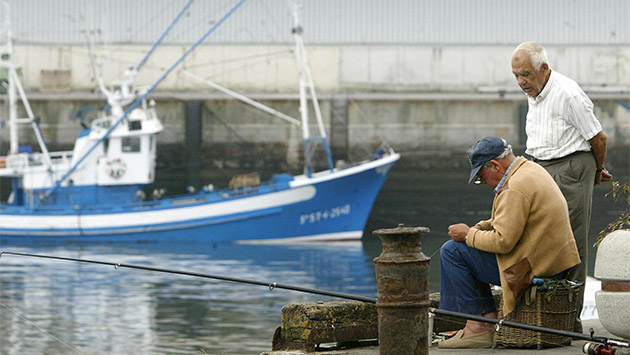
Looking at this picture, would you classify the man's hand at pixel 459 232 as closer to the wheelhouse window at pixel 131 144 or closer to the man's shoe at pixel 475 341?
the man's shoe at pixel 475 341

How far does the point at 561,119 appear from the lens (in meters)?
4.87

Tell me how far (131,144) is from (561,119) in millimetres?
21971

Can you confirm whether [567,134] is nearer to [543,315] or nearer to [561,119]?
[561,119]

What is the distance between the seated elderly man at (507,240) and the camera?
4387 mm

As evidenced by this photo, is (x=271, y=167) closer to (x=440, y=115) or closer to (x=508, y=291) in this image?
(x=440, y=115)

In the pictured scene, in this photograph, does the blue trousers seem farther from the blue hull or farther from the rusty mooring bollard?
the blue hull

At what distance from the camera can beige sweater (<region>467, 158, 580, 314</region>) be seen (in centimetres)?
438

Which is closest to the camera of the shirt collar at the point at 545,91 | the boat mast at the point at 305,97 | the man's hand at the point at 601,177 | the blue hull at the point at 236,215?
the shirt collar at the point at 545,91

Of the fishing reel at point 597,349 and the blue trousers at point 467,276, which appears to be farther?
the blue trousers at point 467,276

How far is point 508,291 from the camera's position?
4445 mm

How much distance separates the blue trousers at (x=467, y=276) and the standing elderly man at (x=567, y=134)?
0.46 m

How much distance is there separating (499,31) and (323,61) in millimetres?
4965

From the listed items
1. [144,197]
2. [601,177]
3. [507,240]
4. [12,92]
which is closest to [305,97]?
[144,197]

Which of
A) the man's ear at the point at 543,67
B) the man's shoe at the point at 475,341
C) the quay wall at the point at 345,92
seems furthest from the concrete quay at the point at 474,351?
the quay wall at the point at 345,92
